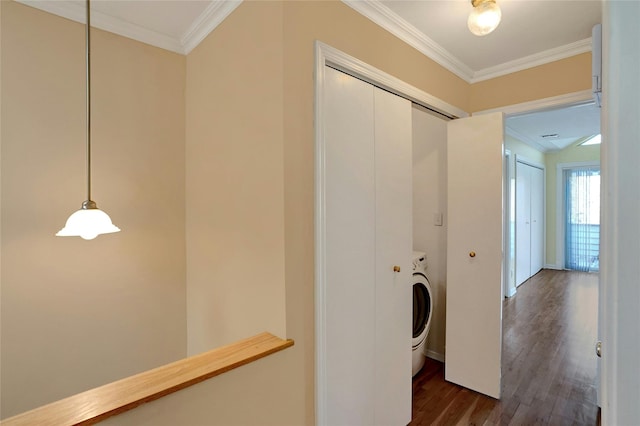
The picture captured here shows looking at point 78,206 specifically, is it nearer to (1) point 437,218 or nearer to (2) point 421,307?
(2) point 421,307

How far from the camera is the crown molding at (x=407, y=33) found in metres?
1.51

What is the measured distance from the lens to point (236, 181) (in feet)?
5.02

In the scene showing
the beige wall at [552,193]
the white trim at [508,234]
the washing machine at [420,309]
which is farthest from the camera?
the beige wall at [552,193]

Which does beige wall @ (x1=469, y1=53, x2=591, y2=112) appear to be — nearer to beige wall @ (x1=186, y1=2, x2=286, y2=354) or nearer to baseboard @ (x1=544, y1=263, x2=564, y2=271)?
beige wall @ (x1=186, y1=2, x2=286, y2=354)

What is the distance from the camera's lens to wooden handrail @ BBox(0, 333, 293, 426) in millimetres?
825

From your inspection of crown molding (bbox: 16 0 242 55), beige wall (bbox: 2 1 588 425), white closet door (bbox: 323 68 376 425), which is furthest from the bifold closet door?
crown molding (bbox: 16 0 242 55)

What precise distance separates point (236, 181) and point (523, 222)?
5274mm

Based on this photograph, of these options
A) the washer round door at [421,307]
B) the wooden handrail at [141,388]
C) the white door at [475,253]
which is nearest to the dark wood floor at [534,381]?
the white door at [475,253]

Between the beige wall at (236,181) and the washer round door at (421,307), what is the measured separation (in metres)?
1.51

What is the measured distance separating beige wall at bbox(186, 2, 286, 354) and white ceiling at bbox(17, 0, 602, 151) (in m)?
0.18

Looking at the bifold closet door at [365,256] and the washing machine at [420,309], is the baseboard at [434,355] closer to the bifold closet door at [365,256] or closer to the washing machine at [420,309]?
the washing machine at [420,309]

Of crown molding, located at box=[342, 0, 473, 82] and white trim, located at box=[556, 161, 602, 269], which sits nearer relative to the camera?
crown molding, located at box=[342, 0, 473, 82]

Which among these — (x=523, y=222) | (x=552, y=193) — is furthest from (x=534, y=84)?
(x=552, y=193)

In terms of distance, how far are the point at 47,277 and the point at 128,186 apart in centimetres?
63
